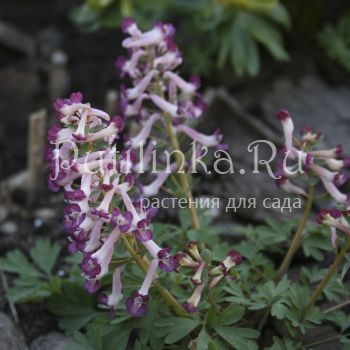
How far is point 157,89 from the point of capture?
2.35 meters

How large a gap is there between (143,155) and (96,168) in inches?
26.5

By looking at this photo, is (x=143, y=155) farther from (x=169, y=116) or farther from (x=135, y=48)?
(x=135, y=48)

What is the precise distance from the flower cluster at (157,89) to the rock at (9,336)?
689 millimetres

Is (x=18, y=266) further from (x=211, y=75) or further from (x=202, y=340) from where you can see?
(x=211, y=75)

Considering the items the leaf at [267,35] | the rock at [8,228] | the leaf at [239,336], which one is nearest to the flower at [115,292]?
the leaf at [239,336]

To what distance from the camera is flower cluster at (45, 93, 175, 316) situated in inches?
70.2

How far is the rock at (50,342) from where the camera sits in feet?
7.86

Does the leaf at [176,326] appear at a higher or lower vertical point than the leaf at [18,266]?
higher

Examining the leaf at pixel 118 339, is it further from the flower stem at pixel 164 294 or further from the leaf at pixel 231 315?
the leaf at pixel 231 315

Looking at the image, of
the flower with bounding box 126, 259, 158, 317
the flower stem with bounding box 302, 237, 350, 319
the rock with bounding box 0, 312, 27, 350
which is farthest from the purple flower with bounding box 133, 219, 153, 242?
the rock with bounding box 0, 312, 27, 350

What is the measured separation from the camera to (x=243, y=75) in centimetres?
418

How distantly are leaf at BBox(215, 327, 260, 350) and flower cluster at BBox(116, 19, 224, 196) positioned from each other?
0.61 m

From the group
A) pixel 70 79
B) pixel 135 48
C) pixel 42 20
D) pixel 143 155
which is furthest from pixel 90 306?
pixel 42 20

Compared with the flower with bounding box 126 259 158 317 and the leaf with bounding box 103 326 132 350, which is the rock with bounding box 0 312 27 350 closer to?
the leaf with bounding box 103 326 132 350
